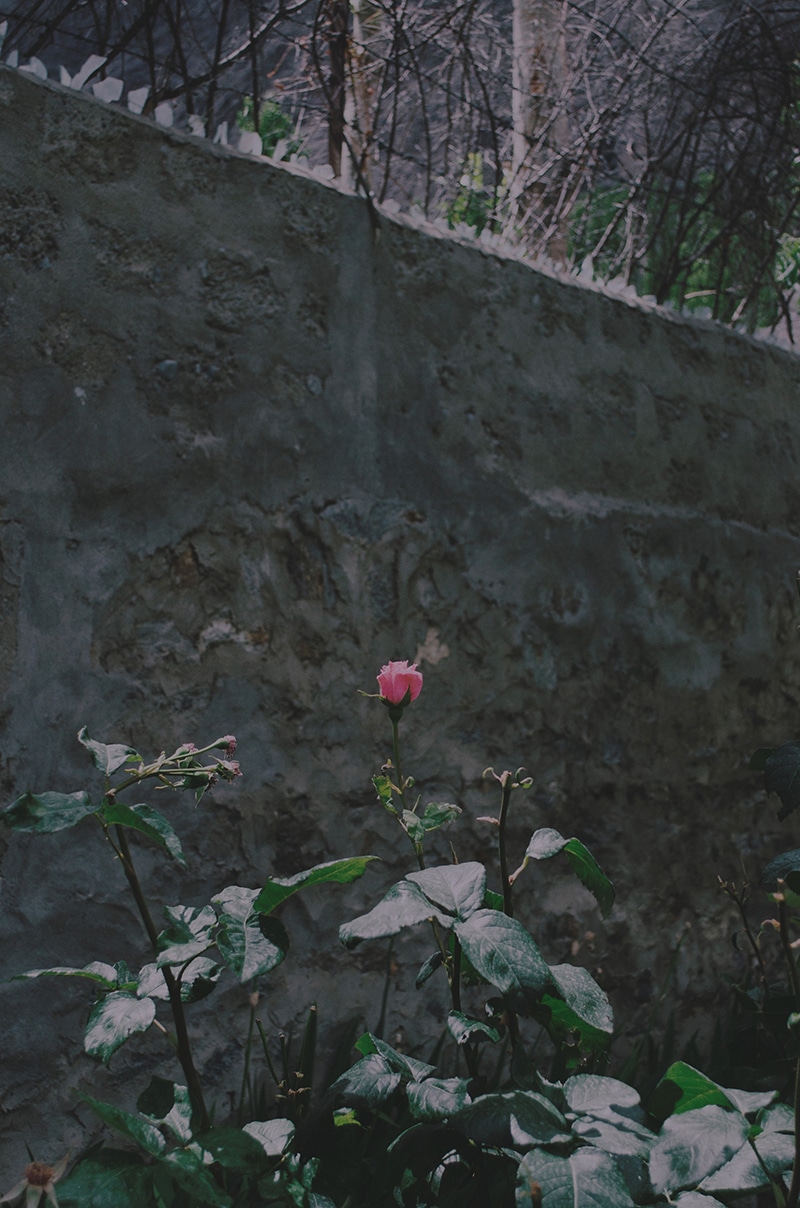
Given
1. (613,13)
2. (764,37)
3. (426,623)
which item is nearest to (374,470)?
(426,623)

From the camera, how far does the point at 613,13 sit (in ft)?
11.1

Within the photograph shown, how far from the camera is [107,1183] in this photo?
33.4 inches

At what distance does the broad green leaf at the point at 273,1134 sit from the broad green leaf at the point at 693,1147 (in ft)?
1.15

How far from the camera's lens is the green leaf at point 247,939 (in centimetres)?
89

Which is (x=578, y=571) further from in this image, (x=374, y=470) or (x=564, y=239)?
(x=564, y=239)

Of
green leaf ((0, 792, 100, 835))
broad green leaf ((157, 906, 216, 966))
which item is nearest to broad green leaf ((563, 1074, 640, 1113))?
broad green leaf ((157, 906, 216, 966))

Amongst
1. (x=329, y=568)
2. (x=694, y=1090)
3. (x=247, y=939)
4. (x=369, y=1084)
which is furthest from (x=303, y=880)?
(x=329, y=568)

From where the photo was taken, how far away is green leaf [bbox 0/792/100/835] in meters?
0.88

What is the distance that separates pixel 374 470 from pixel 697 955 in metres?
1.21

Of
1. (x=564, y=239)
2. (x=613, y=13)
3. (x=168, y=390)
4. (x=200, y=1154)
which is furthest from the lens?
(x=613, y=13)

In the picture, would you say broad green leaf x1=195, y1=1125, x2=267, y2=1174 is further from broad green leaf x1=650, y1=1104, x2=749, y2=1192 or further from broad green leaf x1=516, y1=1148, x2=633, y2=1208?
broad green leaf x1=650, y1=1104, x2=749, y2=1192

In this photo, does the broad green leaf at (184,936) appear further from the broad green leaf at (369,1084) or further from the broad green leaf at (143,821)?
the broad green leaf at (369,1084)

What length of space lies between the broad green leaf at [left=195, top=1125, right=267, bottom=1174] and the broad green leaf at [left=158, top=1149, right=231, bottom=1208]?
0.11ft

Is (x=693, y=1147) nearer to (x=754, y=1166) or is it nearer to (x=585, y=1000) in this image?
(x=754, y=1166)
